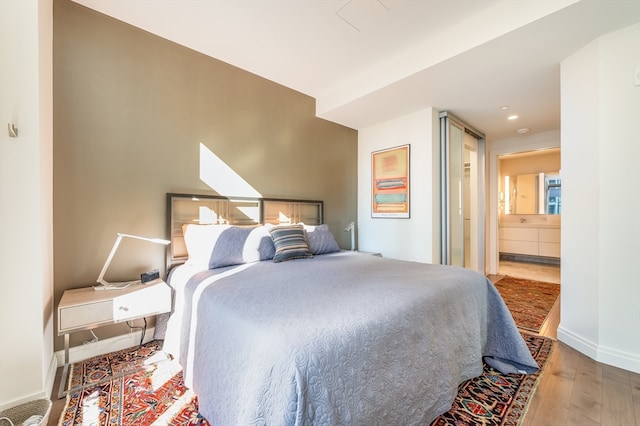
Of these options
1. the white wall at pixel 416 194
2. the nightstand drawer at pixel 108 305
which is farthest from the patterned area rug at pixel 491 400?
the nightstand drawer at pixel 108 305

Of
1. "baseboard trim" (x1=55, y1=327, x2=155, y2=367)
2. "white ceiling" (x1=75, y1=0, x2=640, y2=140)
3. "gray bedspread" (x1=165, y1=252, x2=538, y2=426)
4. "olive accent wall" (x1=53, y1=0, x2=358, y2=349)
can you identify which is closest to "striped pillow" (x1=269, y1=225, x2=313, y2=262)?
"gray bedspread" (x1=165, y1=252, x2=538, y2=426)

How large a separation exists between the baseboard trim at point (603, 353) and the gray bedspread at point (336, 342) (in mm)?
758

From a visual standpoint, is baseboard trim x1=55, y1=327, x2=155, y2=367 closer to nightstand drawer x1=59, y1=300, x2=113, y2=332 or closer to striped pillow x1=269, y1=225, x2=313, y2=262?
nightstand drawer x1=59, y1=300, x2=113, y2=332

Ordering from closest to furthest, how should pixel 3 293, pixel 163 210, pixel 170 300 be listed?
Answer: pixel 3 293 → pixel 170 300 → pixel 163 210

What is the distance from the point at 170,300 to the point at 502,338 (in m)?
2.53

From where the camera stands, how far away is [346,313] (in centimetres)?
121

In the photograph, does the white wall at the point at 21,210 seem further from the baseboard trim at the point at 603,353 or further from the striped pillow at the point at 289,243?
the baseboard trim at the point at 603,353

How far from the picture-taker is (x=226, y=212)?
286cm

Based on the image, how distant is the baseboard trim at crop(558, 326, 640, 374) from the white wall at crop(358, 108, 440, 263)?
4.51 feet

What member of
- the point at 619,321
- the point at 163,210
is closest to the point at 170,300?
the point at 163,210

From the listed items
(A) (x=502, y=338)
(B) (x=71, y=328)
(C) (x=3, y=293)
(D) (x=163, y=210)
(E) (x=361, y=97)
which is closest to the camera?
(C) (x=3, y=293)

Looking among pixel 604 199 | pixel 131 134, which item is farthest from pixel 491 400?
pixel 131 134

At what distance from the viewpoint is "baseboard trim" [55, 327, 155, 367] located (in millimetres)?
1992

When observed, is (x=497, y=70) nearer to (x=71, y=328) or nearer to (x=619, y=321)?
(x=619, y=321)
